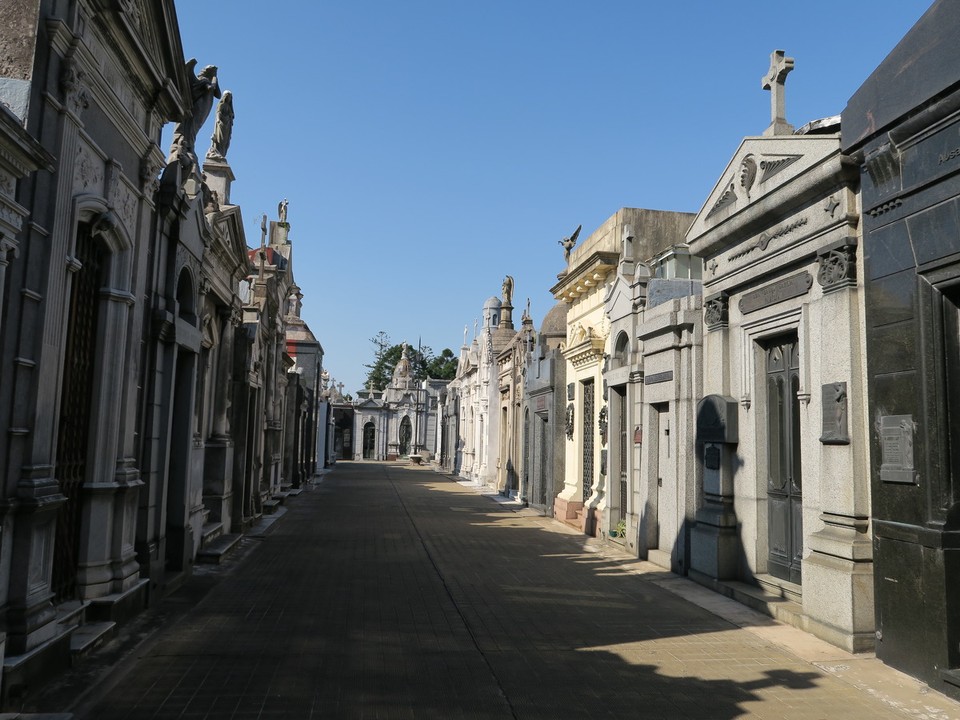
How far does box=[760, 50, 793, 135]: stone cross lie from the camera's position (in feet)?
29.0

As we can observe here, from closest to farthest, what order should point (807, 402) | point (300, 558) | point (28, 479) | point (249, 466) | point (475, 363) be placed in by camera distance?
point (28, 479) < point (807, 402) < point (300, 558) < point (249, 466) < point (475, 363)

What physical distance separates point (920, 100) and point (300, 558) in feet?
31.2

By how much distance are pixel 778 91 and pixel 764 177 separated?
1.42m

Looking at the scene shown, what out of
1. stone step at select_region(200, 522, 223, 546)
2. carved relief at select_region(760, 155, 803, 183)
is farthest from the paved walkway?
carved relief at select_region(760, 155, 803, 183)

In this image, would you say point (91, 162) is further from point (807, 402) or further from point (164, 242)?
point (807, 402)

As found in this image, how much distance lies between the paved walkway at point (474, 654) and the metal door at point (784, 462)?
0.77 m

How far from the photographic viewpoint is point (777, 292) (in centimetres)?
818

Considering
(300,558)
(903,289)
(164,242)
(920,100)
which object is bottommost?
(300,558)

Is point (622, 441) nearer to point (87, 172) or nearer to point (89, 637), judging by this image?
point (89, 637)

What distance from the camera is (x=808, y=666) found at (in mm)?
6086

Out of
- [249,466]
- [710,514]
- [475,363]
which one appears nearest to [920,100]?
[710,514]

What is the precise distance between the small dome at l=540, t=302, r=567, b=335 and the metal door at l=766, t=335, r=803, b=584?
10853 mm

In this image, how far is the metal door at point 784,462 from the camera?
805 centimetres

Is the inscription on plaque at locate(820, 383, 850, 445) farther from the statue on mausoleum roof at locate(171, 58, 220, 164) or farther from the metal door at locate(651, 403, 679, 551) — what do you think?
the statue on mausoleum roof at locate(171, 58, 220, 164)
